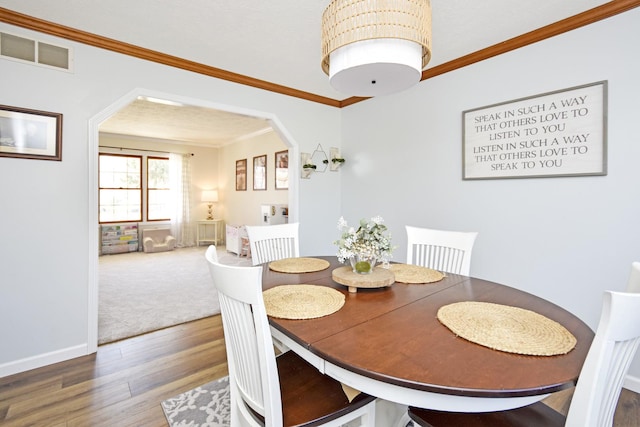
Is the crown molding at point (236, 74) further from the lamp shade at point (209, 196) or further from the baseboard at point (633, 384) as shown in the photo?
the lamp shade at point (209, 196)

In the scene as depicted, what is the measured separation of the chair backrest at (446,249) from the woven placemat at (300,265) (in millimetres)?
662

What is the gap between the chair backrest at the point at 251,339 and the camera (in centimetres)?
93

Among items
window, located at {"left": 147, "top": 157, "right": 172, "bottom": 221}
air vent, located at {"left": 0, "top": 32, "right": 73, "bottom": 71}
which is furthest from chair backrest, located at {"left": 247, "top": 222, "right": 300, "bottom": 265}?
window, located at {"left": 147, "top": 157, "right": 172, "bottom": 221}

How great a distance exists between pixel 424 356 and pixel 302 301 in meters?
0.56

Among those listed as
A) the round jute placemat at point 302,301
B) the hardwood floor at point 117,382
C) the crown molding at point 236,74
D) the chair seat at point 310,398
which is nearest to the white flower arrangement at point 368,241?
the round jute placemat at point 302,301

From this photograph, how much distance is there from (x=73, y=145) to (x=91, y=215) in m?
0.54

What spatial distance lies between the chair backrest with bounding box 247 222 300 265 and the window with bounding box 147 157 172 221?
5.63 m

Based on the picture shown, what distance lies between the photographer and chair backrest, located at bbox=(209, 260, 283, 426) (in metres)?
0.93

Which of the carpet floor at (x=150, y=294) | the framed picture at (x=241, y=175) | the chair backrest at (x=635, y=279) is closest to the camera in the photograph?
the chair backrest at (x=635, y=279)

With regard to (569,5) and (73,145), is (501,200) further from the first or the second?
(73,145)

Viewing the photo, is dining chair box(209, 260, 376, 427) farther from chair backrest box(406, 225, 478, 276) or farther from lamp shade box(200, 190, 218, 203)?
lamp shade box(200, 190, 218, 203)

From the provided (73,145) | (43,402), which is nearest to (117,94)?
(73,145)

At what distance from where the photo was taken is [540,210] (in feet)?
7.47

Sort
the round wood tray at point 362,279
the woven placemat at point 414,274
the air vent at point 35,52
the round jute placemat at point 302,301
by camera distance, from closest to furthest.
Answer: the round jute placemat at point 302,301, the round wood tray at point 362,279, the woven placemat at point 414,274, the air vent at point 35,52
